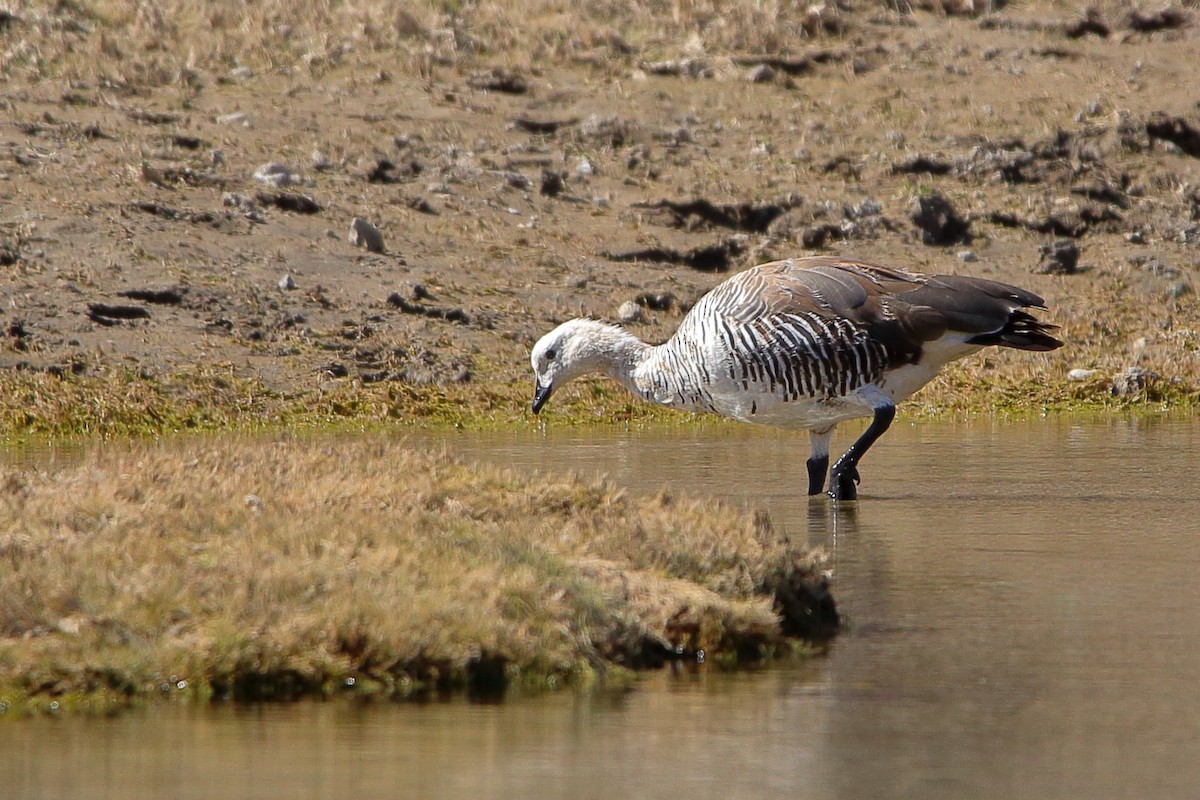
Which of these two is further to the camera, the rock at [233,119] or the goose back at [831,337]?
the rock at [233,119]

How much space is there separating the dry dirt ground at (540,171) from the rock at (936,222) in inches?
1.4

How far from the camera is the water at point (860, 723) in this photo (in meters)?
6.21

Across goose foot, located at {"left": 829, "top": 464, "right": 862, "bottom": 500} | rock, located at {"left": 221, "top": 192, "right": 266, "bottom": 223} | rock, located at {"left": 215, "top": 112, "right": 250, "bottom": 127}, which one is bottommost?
goose foot, located at {"left": 829, "top": 464, "right": 862, "bottom": 500}

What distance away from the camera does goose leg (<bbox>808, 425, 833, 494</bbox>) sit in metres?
12.9

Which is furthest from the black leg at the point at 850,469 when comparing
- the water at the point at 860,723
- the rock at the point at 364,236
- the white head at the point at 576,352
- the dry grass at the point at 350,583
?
the rock at the point at 364,236

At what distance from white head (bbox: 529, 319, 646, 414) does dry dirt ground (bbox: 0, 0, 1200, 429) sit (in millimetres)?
3982

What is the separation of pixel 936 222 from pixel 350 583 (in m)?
15.8

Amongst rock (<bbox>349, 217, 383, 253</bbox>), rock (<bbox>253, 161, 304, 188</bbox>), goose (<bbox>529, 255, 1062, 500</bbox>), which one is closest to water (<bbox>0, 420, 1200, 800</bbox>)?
goose (<bbox>529, 255, 1062, 500</bbox>)

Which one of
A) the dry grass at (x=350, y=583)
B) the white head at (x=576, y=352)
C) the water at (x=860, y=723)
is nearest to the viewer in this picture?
the water at (x=860, y=723)

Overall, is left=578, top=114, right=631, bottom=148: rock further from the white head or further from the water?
the water

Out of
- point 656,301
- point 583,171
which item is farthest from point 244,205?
point 583,171

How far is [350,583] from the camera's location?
25.3 feet

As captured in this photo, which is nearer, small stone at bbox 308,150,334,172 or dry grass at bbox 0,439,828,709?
dry grass at bbox 0,439,828,709

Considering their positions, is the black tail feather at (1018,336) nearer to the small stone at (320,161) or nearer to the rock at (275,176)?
the rock at (275,176)
